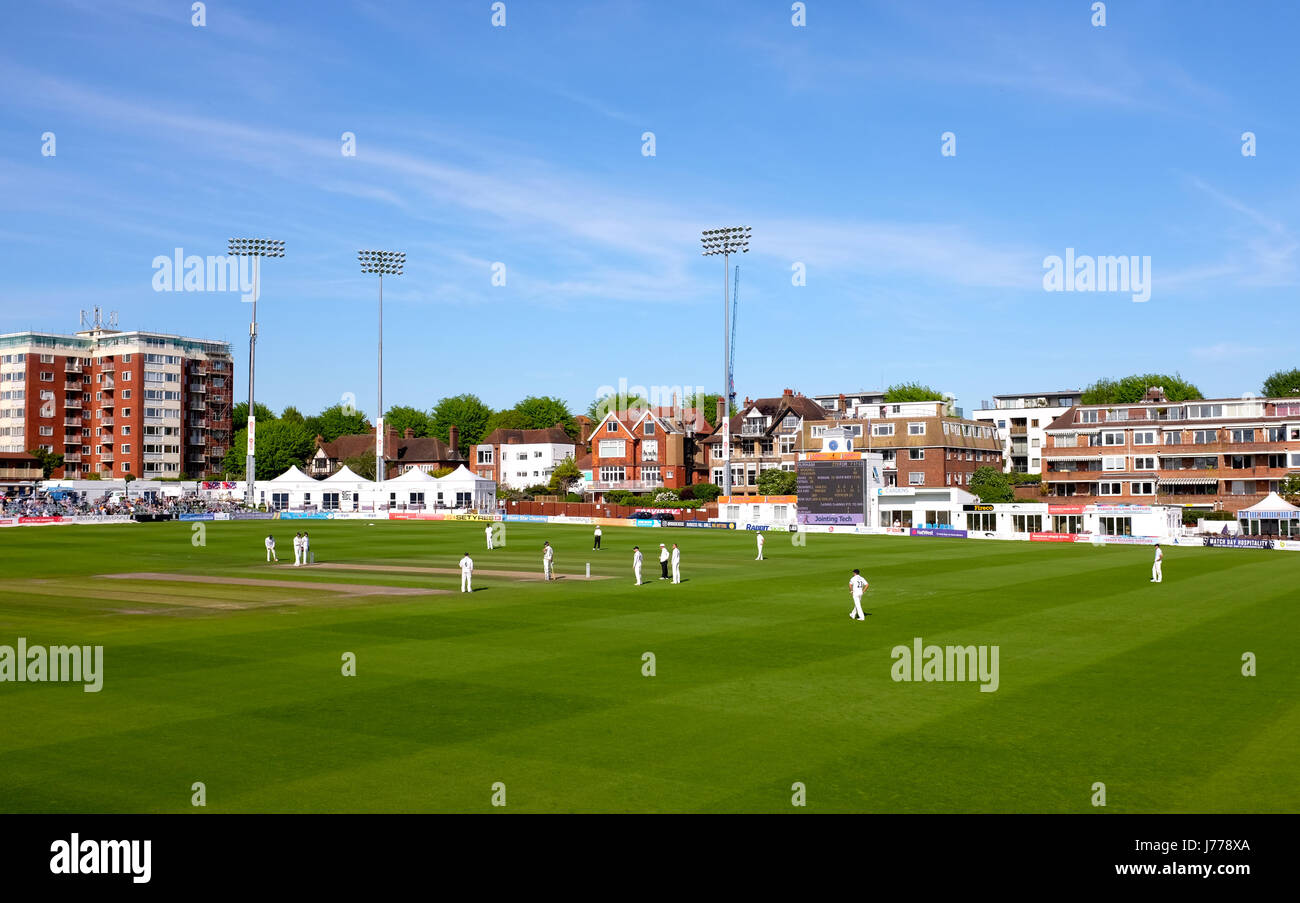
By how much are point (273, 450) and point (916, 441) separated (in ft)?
341

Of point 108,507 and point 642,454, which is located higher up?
point 642,454

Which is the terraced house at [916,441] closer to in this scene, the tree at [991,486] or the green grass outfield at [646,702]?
the tree at [991,486]

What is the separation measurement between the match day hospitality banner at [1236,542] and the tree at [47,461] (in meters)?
144

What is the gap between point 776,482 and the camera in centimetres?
11800

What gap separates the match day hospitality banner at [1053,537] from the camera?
79.1 metres

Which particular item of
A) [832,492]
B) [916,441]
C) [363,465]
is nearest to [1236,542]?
[832,492]

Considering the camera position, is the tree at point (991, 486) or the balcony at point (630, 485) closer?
the tree at point (991, 486)

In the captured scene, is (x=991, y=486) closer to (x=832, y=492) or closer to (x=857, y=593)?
(x=832, y=492)

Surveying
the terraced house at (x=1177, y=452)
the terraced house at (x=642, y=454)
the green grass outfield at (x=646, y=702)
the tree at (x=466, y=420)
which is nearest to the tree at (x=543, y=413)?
the tree at (x=466, y=420)

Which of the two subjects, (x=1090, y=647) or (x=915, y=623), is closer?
(x=1090, y=647)
